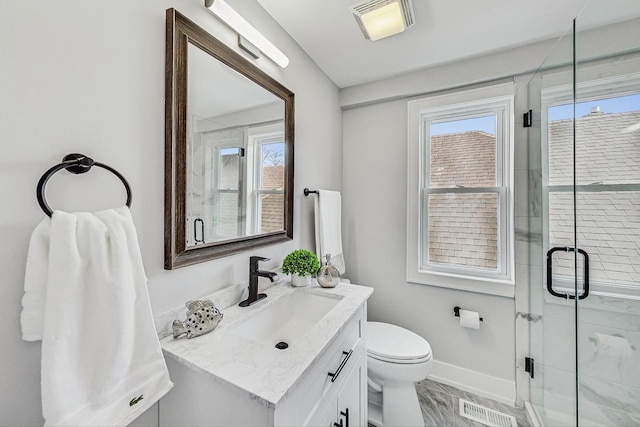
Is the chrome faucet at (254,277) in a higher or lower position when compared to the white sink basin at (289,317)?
higher

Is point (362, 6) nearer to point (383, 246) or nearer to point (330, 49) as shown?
point (330, 49)

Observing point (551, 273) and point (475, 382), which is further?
point (475, 382)

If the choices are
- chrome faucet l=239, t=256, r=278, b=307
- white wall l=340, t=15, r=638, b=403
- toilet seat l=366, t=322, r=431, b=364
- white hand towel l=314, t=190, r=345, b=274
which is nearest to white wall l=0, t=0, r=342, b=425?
chrome faucet l=239, t=256, r=278, b=307

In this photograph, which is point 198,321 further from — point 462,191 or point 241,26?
point 462,191

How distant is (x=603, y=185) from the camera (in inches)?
47.4

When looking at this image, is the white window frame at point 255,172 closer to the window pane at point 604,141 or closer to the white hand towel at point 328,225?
the white hand towel at point 328,225

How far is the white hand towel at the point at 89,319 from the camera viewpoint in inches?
20.8

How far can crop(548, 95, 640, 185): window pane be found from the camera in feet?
3.74

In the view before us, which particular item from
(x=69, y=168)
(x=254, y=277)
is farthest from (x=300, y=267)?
(x=69, y=168)

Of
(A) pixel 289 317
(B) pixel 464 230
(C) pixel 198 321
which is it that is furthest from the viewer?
(B) pixel 464 230

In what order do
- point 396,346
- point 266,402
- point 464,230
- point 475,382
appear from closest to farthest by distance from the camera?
point 266,402 < point 396,346 < point 475,382 < point 464,230

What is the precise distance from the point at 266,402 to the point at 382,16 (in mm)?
1689

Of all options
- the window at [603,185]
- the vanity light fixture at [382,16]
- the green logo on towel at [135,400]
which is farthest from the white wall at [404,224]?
the green logo on towel at [135,400]

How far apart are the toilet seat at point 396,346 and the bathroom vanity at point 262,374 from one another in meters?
0.33
